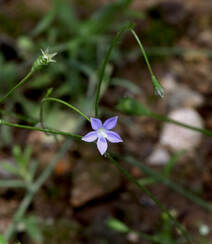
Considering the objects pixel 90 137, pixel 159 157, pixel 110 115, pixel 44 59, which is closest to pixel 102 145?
pixel 90 137

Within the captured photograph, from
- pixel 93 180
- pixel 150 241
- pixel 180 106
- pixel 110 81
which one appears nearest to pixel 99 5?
pixel 110 81

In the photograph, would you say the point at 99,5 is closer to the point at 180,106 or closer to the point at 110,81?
the point at 110,81

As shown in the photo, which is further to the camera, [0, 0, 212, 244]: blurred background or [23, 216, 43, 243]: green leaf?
[0, 0, 212, 244]: blurred background

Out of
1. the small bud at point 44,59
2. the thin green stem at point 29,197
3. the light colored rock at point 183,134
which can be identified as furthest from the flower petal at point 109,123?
the light colored rock at point 183,134

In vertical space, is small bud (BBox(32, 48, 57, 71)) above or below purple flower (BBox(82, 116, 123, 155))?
above

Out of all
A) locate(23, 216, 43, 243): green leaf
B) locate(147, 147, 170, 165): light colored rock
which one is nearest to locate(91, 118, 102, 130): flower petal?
locate(23, 216, 43, 243): green leaf

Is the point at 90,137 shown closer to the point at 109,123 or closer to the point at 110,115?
the point at 109,123

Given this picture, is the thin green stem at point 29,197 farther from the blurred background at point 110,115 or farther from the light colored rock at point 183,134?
the light colored rock at point 183,134

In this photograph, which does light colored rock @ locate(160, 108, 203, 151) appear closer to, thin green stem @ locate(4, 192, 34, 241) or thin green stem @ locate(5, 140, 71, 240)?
thin green stem @ locate(5, 140, 71, 240)
